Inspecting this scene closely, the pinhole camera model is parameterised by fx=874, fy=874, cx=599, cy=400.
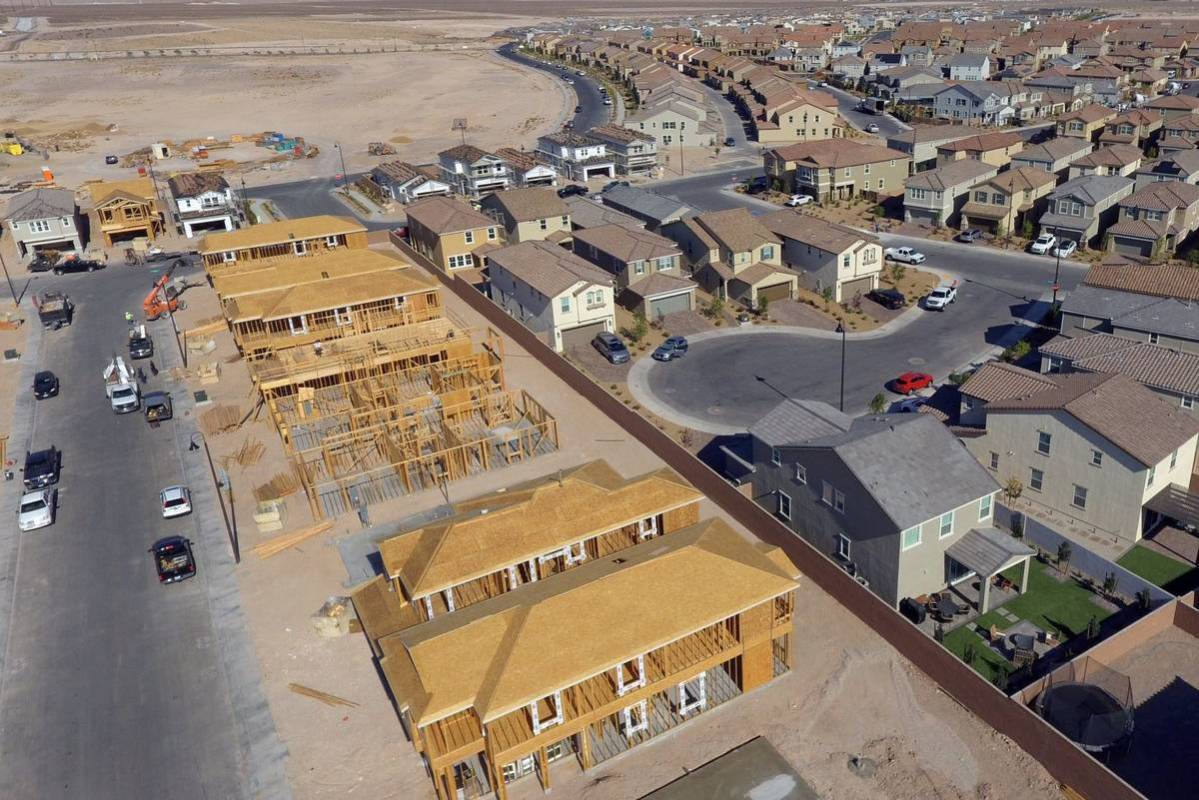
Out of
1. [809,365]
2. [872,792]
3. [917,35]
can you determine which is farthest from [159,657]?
[917,35]

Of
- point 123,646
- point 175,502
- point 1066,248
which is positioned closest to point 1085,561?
point 123,646

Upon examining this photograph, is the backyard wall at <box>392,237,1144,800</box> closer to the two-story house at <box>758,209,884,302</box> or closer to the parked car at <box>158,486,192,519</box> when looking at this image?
the parked car at <box>158,486,192,519</box>

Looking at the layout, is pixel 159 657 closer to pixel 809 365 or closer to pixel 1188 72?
pixel 809 365

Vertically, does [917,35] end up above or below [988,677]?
above

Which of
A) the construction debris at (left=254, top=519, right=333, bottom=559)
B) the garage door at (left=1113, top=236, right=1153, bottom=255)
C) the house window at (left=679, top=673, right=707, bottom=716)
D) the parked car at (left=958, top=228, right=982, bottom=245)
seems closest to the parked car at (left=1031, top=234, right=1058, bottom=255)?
the garage door at (left=1113, top=236, right=1153, bottom=255)

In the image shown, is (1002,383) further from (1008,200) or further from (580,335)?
(1008,200)
